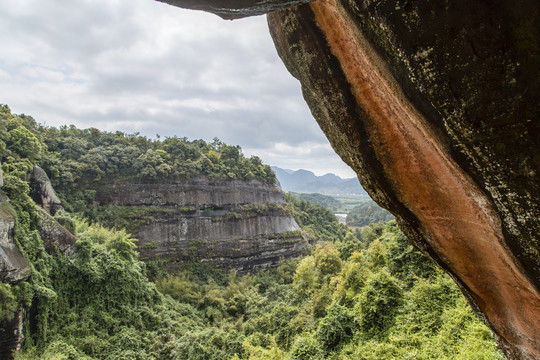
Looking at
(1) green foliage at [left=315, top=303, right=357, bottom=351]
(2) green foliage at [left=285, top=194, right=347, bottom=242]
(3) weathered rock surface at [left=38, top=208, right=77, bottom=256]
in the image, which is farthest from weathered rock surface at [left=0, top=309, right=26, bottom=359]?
(2) green foliage at [left=285, top=194, right=347, bottom=242]

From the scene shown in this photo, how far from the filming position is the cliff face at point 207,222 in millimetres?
30297

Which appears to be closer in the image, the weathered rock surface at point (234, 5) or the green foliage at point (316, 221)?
the weathered rock surface at point (234, 5)

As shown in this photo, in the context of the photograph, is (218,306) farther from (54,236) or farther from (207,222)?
(54,236)

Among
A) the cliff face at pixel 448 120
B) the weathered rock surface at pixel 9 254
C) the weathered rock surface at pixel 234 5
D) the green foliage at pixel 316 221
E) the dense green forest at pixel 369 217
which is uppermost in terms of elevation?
the weathered rock surface at pixel 234 5

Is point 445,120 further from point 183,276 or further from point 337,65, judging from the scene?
point 183,276

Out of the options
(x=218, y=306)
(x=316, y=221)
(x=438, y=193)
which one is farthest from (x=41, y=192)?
(x=316, y=221)

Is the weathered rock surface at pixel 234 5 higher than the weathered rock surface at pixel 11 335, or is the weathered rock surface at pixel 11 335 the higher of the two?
the weathered rock surface at pixel 234 5

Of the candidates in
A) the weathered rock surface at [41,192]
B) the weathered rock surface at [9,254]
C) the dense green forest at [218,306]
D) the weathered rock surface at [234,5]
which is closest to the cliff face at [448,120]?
the weathered rock surface at [234,5]

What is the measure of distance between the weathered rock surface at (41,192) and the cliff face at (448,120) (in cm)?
2518

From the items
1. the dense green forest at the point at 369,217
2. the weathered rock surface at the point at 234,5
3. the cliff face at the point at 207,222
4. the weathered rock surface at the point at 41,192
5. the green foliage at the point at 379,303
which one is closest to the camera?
the weathered rock surface at the point at 234,5

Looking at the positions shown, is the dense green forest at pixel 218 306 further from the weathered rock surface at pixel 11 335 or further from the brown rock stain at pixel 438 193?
the brown rock stain at pixel 438 193

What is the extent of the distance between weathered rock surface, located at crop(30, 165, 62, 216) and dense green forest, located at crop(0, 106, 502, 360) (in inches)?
63.1

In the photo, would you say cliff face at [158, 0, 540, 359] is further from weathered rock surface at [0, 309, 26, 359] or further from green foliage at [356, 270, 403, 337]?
weathered rock surface at [0, 309, 26, 359]

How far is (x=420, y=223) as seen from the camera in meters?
3.75
